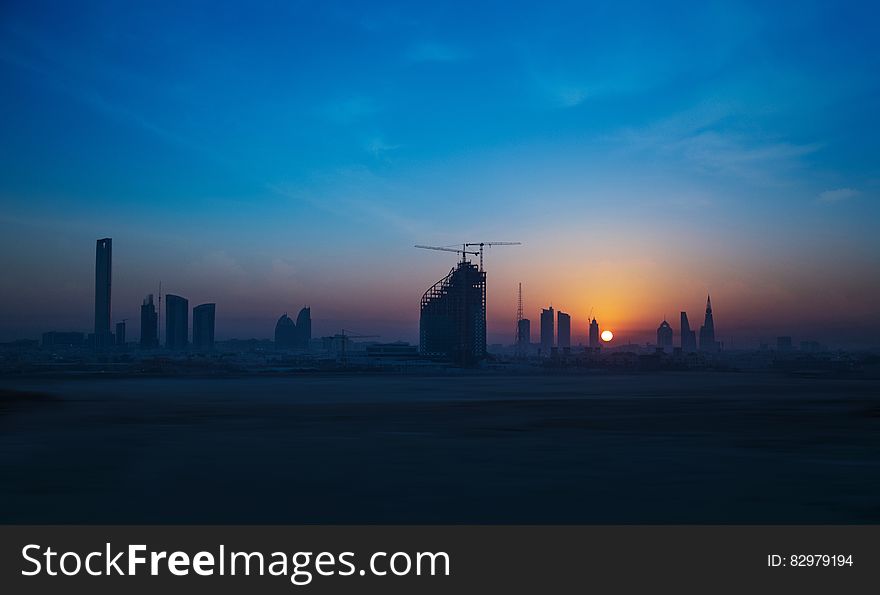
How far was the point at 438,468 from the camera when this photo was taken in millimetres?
27672

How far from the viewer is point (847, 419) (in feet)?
159

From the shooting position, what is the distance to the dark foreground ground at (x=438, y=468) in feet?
66.7

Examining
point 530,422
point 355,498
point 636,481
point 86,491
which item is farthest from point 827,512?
point 530,422

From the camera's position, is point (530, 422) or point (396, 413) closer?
point (530, 422)

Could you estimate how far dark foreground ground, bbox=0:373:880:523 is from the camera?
20344mm

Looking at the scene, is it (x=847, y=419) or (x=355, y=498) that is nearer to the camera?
(x=355, y=498)

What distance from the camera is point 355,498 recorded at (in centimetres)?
2212

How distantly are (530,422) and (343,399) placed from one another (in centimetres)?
3003

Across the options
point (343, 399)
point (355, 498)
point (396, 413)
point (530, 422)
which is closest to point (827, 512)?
point (355, 498)
